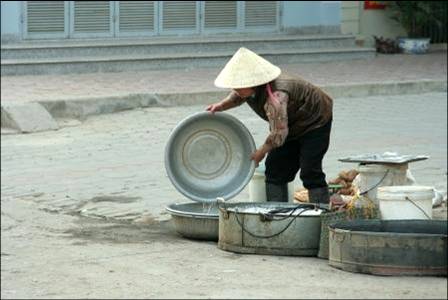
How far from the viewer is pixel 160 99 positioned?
14977mm

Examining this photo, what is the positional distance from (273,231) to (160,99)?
718 centimetres

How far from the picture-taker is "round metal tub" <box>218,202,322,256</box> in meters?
7.97

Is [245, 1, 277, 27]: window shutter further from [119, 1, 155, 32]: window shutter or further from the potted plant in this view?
the potted plant

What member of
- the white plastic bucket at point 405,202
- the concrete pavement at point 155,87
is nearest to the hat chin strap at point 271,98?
the white plastic bucket at point 405,202

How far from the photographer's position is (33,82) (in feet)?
53.3

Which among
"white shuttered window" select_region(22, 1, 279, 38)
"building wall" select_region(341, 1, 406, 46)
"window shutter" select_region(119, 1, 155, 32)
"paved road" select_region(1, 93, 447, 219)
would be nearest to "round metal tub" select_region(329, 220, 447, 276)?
"paved road" select_region(1, 93, 447, 219)

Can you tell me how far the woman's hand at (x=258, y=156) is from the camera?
841 cm

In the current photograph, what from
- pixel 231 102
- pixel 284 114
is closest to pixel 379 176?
pixel 284 114

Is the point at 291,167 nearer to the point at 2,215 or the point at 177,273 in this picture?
the point at 177,273

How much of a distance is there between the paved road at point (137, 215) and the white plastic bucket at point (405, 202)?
2.05 ft

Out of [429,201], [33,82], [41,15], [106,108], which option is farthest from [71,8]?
[429,201]

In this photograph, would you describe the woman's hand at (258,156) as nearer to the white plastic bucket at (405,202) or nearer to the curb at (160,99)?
the white plastic bucket at (405,202)

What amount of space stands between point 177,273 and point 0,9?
37.3ft

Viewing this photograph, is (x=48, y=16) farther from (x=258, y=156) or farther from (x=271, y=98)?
(x=271, y=98)
